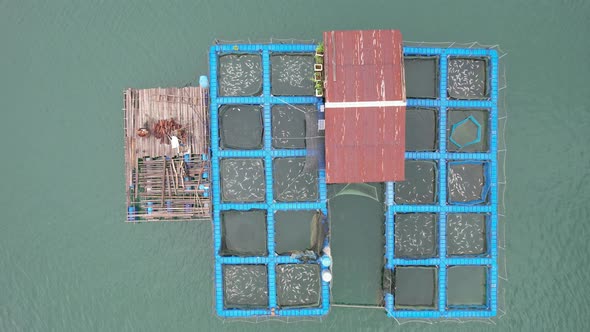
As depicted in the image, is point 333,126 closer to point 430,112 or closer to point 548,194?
point 430,112

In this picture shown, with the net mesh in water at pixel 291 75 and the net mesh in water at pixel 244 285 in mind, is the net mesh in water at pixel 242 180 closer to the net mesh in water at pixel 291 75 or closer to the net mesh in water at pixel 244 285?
the net mesh in water at pixel 244 285

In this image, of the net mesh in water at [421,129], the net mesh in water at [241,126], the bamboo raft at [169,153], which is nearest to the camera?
the net mesh in water at [241,126]

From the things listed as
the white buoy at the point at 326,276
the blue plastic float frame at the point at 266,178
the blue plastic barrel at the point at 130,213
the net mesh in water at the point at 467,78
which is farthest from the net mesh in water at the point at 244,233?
the net mesh in water at the point at 467,78

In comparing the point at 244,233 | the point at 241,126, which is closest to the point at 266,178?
the point at 241,126

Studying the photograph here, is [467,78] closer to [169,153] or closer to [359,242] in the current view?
[359,242]

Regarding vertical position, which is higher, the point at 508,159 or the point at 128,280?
the point at 508,159

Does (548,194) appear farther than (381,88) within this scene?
Yes

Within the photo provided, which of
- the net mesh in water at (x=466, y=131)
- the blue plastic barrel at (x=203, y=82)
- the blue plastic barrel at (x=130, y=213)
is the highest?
the blue plastic barrel at (x=203, y=82)

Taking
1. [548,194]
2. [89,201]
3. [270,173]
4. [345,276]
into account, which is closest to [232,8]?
[270,173]
